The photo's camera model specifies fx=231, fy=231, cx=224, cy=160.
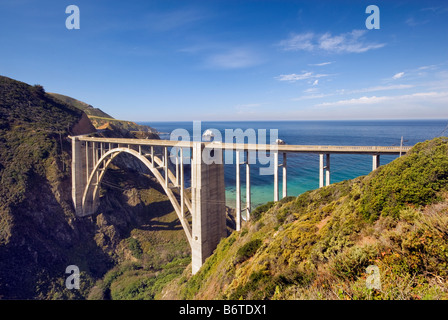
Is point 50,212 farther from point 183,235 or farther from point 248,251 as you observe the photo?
point 248,251

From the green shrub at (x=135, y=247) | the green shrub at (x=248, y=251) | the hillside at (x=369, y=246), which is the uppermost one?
the hillside at (x=369, y=246)

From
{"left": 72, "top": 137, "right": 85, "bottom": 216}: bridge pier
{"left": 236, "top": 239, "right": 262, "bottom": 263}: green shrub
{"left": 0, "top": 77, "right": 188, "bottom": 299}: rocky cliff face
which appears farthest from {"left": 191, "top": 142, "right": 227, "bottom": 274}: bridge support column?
{"left": 72, "top": 137, "right": 85, "bottom": 216}: bridge pier

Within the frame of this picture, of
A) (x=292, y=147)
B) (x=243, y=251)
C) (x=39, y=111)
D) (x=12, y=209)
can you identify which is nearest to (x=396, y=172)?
(x=292, y=147)

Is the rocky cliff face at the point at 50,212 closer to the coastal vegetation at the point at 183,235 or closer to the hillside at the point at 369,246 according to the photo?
the coastal vegetation at the point at 183,235

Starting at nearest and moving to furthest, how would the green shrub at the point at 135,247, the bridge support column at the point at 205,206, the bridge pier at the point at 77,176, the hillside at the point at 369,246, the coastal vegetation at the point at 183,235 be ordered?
the hillside at the point at 369,246
the coastal vegetation at the point at 183,235
the bridge support column at the point at 205,206
the green shrub at the point at 135,247
the bridge pier at the point at 77,176

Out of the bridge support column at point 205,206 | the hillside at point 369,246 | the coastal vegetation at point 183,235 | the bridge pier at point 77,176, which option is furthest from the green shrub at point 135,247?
the hillside at point 369,246

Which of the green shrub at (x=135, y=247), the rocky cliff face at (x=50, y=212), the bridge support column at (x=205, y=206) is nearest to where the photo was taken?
the bridge support column at (x=205, y=206)

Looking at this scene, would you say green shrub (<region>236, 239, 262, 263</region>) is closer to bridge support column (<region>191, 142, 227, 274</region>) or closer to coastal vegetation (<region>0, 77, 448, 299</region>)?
coastal vegetation (<region>0, 77, 448, 299</region>)

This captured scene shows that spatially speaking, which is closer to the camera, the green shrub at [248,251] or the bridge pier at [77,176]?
the green shrub at [248,251]

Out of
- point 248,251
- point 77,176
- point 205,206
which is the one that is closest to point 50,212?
point 77,176
